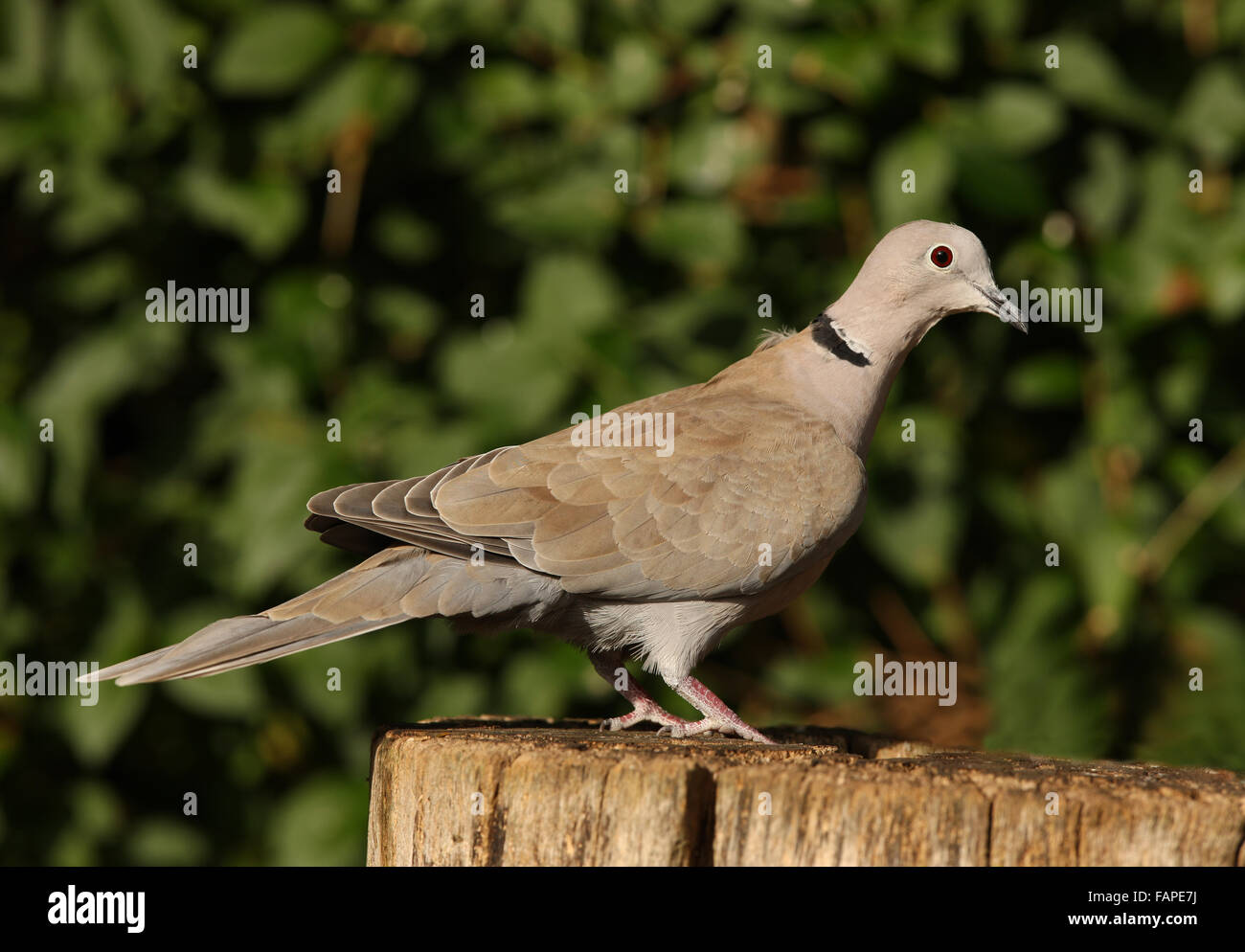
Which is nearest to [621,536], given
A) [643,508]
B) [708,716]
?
[643,508]

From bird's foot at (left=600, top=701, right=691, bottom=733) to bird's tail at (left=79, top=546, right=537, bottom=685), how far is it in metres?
0.52

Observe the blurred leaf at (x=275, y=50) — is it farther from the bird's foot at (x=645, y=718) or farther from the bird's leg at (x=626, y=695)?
the bird's foot at (x=645, y=718)

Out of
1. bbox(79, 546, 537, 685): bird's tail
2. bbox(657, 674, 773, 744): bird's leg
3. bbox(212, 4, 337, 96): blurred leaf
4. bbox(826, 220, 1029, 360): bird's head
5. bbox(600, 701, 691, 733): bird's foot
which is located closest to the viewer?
bbox(79, 546, 537, 685): bird's tail

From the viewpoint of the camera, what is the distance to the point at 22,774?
469 centimetres

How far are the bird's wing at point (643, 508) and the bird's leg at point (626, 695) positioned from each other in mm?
429

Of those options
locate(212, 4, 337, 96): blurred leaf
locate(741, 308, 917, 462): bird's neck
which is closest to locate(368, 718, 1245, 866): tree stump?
locate(741, 308, 917, 462): bird's neck

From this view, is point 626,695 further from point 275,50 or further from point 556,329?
point 275,50

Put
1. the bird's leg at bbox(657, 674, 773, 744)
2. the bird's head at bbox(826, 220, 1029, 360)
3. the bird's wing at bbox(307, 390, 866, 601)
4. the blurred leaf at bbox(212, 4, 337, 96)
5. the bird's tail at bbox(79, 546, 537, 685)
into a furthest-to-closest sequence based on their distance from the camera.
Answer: the blurred leaf at bbox(212, 4, 337, 96) → the bird's head at bbox(826, 220, 1029, 360) → the bird's leg at bbox(657, 674, 773, 744) → the bird's wing at bbox(307, 390, 866, 601) → the bird's tail at bbox(79, 546, 537, 685)

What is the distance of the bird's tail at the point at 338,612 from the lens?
3.28 meters

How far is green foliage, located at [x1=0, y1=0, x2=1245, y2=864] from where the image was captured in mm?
4422

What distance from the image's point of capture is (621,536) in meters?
3.47

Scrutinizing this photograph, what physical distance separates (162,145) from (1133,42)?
138 inches

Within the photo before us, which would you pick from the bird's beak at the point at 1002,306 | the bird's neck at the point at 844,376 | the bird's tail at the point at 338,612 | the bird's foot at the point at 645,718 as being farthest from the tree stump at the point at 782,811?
the bird's beak at the point at 1002,306

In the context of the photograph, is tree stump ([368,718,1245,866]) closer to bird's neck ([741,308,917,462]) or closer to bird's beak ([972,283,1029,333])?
bird's neck ([741,308,917,462])
